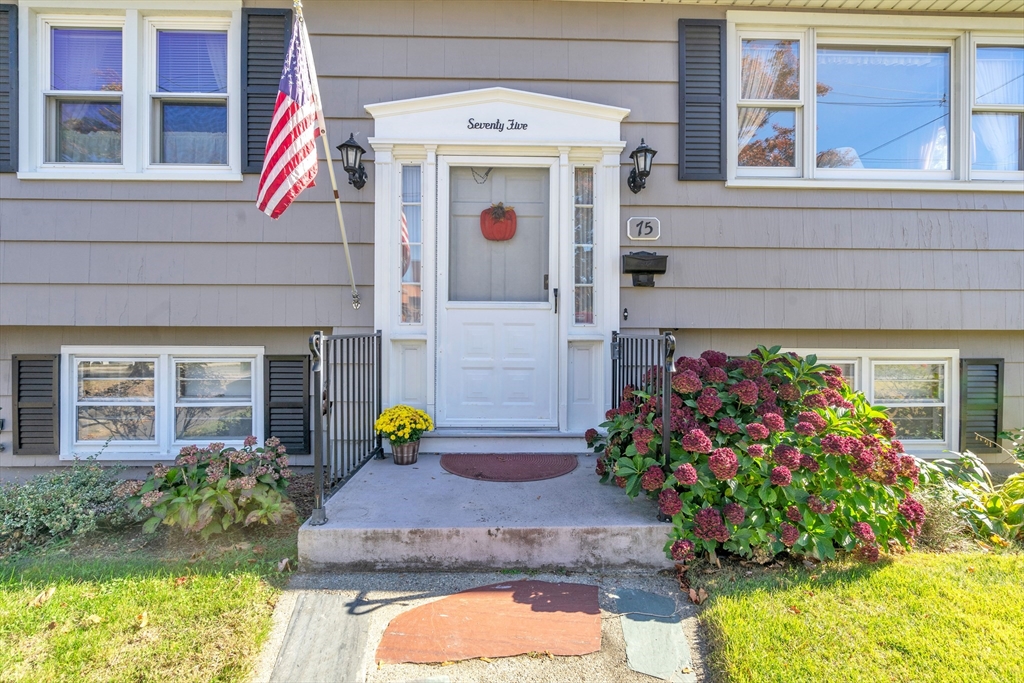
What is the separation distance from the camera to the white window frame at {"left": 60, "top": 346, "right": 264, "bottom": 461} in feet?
12.3

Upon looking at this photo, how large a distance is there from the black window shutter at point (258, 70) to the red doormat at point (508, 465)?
2.50 metres

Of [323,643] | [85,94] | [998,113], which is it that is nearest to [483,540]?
[323,643]

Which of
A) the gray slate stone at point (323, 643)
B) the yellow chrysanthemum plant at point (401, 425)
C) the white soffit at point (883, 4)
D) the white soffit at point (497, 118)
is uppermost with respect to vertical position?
the white soffit at point (883, 4)

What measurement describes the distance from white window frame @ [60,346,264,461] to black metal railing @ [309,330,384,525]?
0.88 metres

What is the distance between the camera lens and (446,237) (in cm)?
376

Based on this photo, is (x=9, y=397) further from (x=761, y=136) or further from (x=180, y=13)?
(x=761, y=136)

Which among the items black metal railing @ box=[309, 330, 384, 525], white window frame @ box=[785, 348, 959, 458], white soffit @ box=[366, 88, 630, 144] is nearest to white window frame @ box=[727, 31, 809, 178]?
white soffit @ box=[366, 88, 630, 144]

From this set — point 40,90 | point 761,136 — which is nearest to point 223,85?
point 40,90

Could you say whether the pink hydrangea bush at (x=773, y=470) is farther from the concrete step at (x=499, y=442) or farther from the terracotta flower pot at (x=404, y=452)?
the terracotta flower pot at (x=404, y=452)

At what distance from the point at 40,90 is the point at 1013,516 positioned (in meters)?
6.72

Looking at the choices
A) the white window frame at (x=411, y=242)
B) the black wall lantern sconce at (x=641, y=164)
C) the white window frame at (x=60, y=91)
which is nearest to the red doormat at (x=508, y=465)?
the white window frame at (x=411, y=242)

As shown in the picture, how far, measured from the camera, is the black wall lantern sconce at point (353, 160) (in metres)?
3.49

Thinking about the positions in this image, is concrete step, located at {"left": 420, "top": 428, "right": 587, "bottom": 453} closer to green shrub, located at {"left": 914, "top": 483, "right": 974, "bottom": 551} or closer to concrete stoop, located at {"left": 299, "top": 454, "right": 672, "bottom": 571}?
concrete stoop, located at {"left": 299, "top": 454, "right": 672, "bottom": 571}

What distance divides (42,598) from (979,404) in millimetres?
5809
